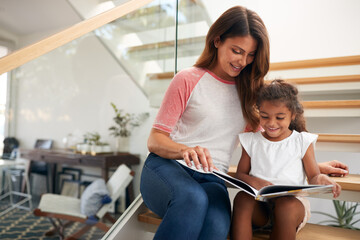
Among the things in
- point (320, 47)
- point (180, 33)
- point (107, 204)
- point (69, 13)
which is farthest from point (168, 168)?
point (69, 13)

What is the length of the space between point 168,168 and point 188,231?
0.24 metres

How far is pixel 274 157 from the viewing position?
3.78 ft

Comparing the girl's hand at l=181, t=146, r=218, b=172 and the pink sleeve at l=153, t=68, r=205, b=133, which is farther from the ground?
the pink sleeve at l=153, t=68, r=205, b=133

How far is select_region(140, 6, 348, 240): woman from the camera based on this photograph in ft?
3.33

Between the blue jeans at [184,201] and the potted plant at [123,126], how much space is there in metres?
1.27

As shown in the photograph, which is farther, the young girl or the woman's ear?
the woman's ear

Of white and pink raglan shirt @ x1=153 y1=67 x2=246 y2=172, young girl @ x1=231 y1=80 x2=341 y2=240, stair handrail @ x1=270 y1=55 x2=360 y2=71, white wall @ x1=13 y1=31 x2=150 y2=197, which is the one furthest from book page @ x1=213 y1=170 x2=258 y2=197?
white wall @ x1=13 y1=31 x2=150 y2=197

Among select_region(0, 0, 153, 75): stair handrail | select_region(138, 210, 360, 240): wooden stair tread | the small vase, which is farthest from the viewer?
the small vase

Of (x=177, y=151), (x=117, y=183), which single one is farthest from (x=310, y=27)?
(x=177, y=151)

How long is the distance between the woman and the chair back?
4.33 ft

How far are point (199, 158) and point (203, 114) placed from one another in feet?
0.99

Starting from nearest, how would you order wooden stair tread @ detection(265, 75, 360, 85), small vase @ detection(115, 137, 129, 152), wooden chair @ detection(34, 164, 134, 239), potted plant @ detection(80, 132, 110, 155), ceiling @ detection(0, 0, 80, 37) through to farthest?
ceiling @ detection(0, 0, 80, 37), wooden stair tread @ detection(265, 75, 360, 85), wooden chair @ detection(34, 164, 134, 239), small vase @ detection(115, 137, 129, 152), potted plant @ detection(80, 132, 110, 155)

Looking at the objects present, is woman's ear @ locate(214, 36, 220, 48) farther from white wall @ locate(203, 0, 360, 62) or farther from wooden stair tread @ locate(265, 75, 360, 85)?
white wall @ locate(203, 0, 360, 62)

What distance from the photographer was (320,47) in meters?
2.97
